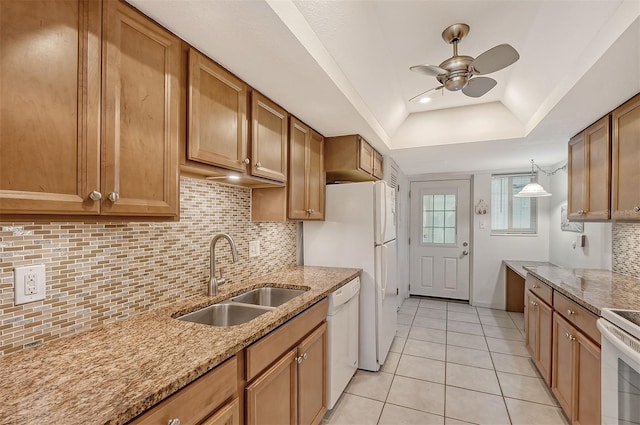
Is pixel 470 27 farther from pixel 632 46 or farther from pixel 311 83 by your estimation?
pixel 311 83

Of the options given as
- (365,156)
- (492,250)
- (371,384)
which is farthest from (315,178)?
(492,250)

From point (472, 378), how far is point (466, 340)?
86 cm

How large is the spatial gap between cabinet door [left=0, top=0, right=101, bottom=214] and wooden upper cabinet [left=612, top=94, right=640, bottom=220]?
9.25 ft

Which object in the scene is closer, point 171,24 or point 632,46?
point 171,24

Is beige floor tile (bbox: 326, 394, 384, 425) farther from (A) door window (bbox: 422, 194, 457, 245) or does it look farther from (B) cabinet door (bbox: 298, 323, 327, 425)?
(A) door window (bbox: 422, 194, 457, 245)

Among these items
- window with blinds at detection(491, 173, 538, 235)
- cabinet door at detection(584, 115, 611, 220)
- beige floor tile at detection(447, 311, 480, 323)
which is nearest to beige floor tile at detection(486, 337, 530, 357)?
beige floor tile at detection(447, 311, 480, 323)

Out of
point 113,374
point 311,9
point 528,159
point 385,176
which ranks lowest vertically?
point 113,374

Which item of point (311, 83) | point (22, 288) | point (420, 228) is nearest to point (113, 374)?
point (22, 288)

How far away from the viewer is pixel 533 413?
2104mm

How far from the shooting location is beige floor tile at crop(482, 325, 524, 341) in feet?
11.2

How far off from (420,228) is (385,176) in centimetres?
191

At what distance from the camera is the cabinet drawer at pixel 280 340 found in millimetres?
1231

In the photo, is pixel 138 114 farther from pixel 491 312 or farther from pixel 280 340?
pixel 491 312

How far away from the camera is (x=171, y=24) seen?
1192mm
